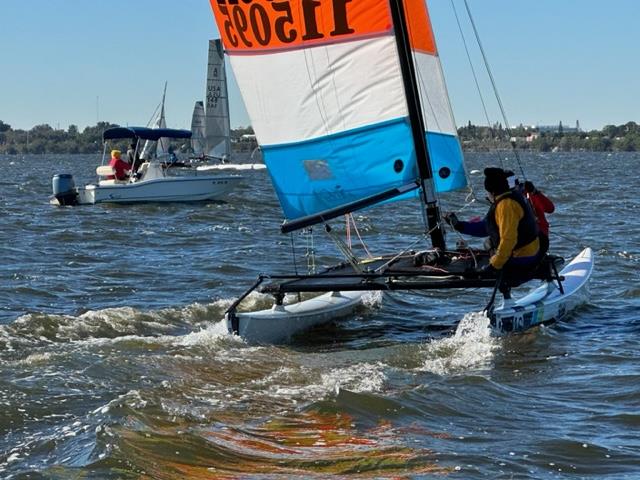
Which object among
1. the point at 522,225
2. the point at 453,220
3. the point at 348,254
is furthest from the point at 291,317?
the point at 522,225

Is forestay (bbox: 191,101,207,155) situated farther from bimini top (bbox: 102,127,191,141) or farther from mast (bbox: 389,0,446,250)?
mast (bbox: 389,0,446,250)

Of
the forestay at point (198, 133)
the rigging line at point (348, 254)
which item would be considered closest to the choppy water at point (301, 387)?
the rigging line at point (348, 254)

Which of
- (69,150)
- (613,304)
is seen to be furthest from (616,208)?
(69,150)

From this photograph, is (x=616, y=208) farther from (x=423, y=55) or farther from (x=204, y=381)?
(x=204, y=381)

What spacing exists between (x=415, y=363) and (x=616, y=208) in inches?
745

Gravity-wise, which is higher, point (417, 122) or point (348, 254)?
point (417, 122)

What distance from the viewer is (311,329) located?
1045cm

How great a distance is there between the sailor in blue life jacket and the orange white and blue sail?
933 mm

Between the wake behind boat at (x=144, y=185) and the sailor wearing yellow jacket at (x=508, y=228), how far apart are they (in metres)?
18.4

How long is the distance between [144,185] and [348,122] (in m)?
17.6

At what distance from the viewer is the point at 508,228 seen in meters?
9.40

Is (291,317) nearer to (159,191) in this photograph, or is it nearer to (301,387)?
(301,387)

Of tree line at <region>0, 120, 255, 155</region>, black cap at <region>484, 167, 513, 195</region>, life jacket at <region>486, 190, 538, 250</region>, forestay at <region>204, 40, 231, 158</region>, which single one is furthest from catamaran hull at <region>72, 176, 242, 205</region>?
tree line at <region>0, 120, 255, 155</region>

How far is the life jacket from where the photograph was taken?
31.1ft
